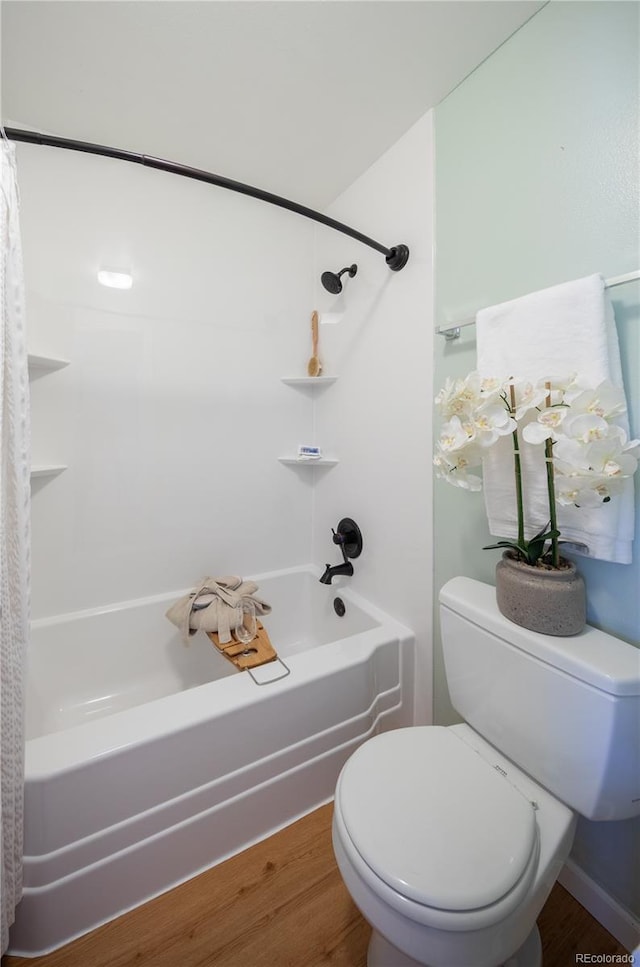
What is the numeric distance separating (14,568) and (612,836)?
60.6 inches

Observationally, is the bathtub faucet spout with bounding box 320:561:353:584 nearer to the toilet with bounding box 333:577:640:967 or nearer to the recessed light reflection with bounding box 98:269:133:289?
→ the toilet with bounding box 333:577:640:967

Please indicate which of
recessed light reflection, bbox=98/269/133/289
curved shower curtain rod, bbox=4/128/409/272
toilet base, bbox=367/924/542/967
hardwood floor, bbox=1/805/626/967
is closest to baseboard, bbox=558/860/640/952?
hardwood floor, bbox=1/805/626/967

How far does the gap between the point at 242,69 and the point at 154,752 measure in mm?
1973

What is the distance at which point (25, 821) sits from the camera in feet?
2.68

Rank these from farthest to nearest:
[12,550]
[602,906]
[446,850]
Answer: [602,906]
[12,550]
[446,850]

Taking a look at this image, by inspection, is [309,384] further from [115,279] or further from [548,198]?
[548,198]

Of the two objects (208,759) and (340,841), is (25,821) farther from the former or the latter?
(340,841)

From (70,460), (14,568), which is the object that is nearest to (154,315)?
(70,460)

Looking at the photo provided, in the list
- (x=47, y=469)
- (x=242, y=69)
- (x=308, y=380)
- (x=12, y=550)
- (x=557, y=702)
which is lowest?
(x=557, y=702)

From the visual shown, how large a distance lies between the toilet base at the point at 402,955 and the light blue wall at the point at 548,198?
240mm

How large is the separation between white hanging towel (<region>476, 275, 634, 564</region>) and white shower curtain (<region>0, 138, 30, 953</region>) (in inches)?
43.2

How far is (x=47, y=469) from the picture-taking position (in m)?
1.34

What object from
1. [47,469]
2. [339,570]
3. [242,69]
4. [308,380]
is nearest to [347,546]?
[339,570]

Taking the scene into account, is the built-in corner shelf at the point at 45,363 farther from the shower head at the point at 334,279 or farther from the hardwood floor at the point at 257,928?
the hardwood floor at the point at 257,928
